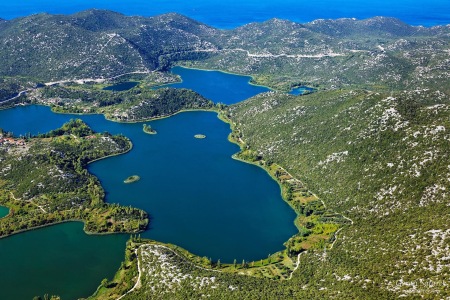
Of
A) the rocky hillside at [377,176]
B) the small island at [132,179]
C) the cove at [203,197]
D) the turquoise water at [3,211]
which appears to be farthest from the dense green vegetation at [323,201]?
the small island at [132,179]

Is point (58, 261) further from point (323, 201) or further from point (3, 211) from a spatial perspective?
point (323, 201)

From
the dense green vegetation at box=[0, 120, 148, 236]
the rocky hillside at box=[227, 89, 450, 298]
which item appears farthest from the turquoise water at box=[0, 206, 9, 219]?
the rocky hillside at box=[227, 89, 450, 298]

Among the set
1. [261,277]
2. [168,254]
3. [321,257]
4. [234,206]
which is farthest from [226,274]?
[234,206]

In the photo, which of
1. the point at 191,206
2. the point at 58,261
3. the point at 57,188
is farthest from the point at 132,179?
the point at 58,261

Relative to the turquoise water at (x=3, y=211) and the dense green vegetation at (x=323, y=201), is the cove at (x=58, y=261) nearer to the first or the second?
the dense green vegetation at (x=323, y=201)

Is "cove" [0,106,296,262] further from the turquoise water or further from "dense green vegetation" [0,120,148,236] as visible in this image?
the turquoise water

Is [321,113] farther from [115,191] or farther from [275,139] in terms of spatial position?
[115,191]
